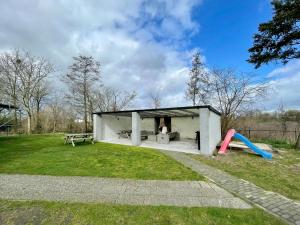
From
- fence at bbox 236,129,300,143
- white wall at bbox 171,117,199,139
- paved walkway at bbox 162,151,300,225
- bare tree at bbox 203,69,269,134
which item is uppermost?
bare tree at bbox 203,69,269,134

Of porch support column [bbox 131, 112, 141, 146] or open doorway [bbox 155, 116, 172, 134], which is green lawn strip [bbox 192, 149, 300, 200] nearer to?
porch support column [bbox 131, 112, 141, 146]

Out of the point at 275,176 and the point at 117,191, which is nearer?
the point at 117,191

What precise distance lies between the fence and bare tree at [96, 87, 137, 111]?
16227mm

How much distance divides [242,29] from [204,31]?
2.83 metres

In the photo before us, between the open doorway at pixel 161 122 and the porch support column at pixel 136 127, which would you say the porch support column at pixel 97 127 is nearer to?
the porch support column at pixel 136 127

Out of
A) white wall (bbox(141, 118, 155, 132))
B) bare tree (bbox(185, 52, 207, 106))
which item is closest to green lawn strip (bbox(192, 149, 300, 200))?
white wall (bbox(141, 118, 155, 132))

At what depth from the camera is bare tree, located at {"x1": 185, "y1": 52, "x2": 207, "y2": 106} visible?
19.9 metres

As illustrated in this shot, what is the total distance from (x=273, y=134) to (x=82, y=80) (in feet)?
63.9

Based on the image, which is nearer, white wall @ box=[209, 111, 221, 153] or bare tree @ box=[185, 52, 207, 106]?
white wall @ box=[209, 111, 221, 153]

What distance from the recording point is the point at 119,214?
303 cm

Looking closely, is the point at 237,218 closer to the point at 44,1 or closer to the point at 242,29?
the point at 44,1

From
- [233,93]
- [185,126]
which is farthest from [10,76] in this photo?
[233,93]

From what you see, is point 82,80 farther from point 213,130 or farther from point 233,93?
point 233,93

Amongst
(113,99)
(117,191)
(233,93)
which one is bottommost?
(117,191)
